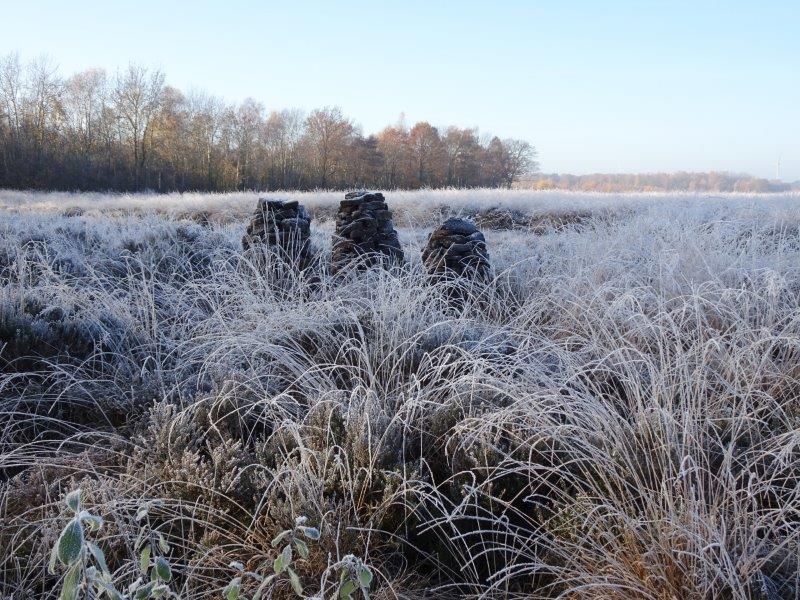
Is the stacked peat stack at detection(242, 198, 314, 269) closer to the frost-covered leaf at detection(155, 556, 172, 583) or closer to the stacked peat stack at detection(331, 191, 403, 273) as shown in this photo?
the stacked peat stack at detection(331, 191, 403, 273)

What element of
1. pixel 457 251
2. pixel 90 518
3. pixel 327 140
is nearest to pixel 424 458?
pixel 90 518

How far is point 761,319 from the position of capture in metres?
3.33

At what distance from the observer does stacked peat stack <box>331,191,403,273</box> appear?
627cm

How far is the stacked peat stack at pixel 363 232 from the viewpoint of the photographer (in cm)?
627

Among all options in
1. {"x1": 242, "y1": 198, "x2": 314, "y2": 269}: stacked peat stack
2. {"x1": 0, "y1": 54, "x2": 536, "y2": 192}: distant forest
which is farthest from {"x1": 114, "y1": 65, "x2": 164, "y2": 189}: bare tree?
{"x1": 242, "y1": 198, "x2": 314, "y2": 269}: stacked peat stack

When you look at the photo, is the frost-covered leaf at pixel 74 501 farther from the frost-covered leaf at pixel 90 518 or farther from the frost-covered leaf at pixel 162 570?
the frost-covered leaf at pixel 162 570

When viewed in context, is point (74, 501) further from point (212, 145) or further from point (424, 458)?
point (212, 145)

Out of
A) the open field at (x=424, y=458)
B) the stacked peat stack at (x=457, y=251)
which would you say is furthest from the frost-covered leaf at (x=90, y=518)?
the stacked peat stack at (x=457, y=251)

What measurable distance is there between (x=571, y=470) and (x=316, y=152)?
41.8 meters

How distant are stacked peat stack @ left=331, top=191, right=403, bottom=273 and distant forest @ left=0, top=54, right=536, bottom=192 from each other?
33.0m

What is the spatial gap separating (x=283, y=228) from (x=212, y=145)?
129 feet

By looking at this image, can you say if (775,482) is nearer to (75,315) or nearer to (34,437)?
(34,437)

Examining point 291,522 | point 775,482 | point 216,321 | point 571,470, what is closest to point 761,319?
point 775,482

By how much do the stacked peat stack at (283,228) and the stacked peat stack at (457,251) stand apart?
1.41m
